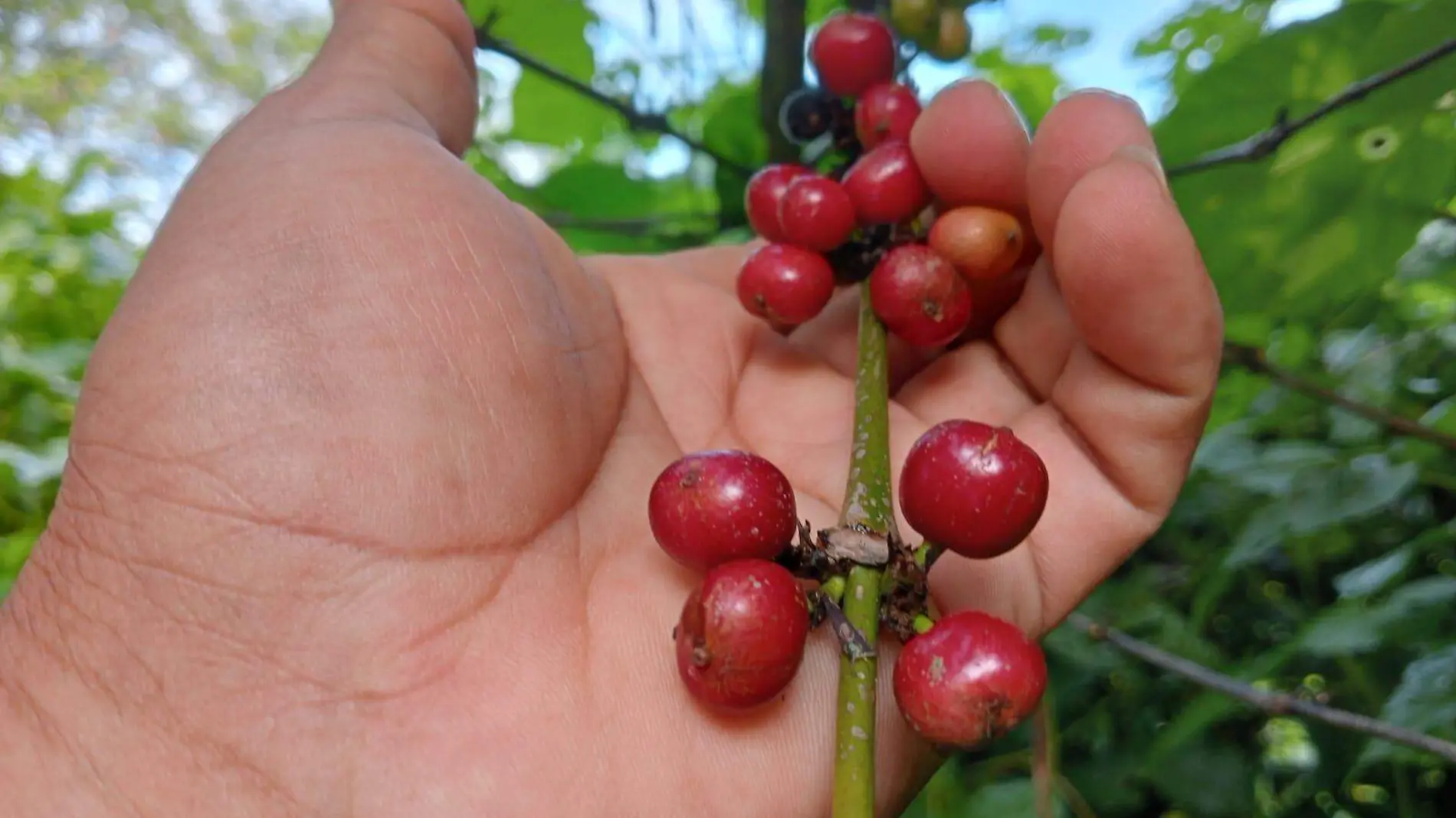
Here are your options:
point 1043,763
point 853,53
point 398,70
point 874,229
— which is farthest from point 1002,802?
point 398,70

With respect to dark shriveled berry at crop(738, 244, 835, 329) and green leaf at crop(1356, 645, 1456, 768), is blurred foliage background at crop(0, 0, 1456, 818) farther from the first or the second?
dark shriveled berry at crop(738, 244, 835, 329)

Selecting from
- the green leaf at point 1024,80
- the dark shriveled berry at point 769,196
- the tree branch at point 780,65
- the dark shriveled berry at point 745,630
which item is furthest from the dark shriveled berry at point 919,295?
the green leaf at point 1024,80

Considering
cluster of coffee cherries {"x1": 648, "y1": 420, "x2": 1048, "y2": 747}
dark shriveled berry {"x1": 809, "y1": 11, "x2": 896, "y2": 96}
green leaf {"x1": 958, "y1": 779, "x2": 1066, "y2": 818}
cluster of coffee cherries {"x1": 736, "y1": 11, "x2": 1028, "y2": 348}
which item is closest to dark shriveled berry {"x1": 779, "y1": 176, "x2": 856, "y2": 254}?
cluster of coffee cherries {"x1": 736, "y1": 11, "x2": 1028, "y2": 348}

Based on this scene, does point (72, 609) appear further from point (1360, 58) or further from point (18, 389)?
point (1360, 58)

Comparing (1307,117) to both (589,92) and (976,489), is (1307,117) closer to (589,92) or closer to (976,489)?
(976,489)

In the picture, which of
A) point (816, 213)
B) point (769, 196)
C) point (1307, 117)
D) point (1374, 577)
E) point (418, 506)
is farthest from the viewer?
point (1374, 577)

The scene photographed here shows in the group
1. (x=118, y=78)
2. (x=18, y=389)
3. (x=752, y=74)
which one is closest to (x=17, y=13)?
(x=118, y=78)

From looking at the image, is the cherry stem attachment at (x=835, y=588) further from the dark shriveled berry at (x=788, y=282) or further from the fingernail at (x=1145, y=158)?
the fingernail at (x=1145, y=158)
